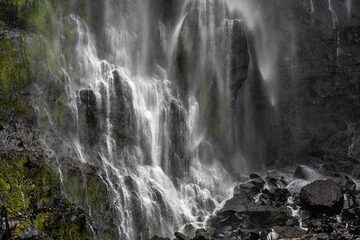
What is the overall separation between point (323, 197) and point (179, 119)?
11205 millimetres

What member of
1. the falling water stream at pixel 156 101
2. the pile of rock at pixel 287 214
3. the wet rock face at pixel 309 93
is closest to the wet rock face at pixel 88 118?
the falling water stream at pixel 156 101

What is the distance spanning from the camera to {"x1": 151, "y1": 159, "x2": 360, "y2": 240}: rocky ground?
108 ft

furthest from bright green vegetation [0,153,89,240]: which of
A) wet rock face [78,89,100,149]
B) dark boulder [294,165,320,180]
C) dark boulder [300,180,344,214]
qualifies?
dark boulder [294,165,320,180]

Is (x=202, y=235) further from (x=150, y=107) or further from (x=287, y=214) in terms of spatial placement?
(x=150, y=107)

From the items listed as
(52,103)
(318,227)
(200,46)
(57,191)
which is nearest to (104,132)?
(52,103)

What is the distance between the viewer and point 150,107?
3831 cm

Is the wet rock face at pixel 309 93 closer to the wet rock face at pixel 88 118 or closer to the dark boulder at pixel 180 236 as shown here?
the wet rock face at pixel 88 118

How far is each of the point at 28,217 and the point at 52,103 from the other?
24.5 feet

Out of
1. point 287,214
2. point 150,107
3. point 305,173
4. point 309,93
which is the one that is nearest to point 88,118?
point 150,107

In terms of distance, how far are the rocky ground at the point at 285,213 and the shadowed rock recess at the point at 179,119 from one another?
4.2 inches

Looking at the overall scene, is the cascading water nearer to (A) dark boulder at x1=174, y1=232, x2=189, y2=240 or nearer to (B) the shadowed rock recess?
(B) the shadowed rock recess

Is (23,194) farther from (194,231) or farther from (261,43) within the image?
(261,43)

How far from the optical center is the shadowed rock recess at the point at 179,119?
102ft

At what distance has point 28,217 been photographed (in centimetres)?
2847
